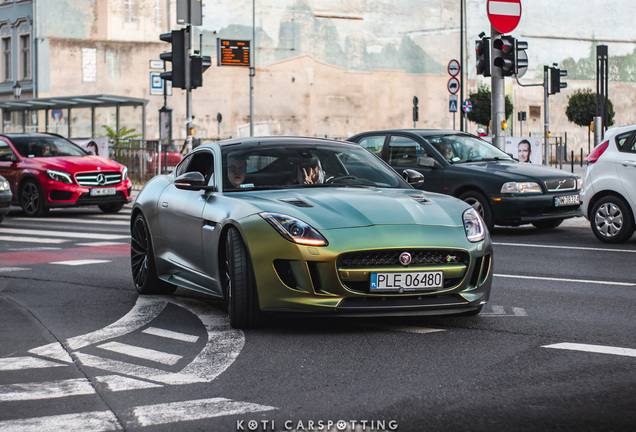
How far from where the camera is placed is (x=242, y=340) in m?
6.55

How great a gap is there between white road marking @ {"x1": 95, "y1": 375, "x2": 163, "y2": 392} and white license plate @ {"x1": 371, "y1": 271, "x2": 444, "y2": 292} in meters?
1.70

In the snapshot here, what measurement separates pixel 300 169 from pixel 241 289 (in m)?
1.44

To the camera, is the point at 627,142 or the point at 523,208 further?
the point at 523,208

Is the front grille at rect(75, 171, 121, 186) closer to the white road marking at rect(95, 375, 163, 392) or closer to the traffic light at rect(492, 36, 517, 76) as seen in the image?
the traffic light at rect(492, 36, 517, 76)

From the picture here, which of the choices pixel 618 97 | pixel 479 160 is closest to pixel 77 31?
pixel 618 97

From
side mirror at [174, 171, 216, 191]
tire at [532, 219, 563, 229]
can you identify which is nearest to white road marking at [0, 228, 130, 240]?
tire at [532, 219, 563, 229]

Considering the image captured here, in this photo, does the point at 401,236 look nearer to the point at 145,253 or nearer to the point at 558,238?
the point at 145,253

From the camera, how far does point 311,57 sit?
61.2m

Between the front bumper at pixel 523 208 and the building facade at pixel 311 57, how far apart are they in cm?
4253

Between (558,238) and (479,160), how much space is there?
188 cm

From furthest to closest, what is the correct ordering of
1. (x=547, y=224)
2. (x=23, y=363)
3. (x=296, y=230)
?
(x=547, y=224)
(x=296, y=230)
(x=23, y=363)

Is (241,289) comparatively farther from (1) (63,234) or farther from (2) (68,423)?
(1) (63,234)

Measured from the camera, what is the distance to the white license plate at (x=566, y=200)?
1523 cm

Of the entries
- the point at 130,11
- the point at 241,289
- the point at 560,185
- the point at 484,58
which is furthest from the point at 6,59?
the point at 241,289
